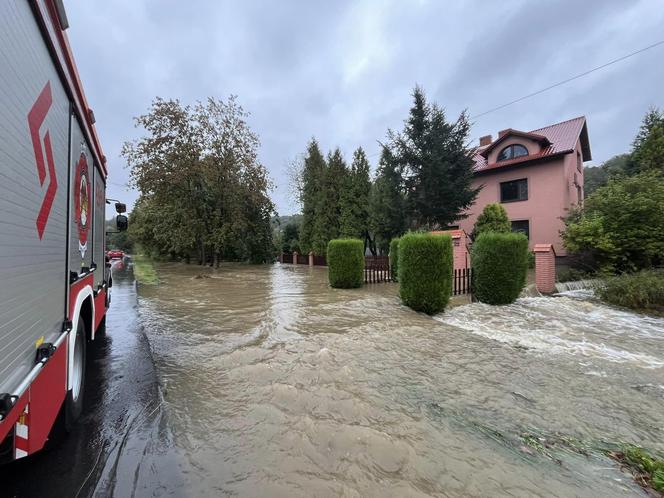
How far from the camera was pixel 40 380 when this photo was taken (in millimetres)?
1758

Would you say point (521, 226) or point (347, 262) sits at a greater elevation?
point (521, 226)

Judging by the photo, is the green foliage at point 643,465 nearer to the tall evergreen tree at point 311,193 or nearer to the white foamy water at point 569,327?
the white foamy water at point 569,327

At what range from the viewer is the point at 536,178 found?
710 inches

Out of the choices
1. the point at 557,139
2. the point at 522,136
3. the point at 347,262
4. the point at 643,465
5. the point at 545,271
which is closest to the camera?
the point at 643,465

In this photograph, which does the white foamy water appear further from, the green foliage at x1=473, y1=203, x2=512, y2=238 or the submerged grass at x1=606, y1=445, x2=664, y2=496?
the green foliage at x1=473, y1=203, x2=512, y2=238

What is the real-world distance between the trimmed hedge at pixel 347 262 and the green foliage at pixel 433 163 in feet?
25.6

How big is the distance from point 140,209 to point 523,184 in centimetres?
3135

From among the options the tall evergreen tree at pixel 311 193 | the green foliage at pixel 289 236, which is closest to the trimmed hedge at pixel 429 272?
the tall evergreen tree at pixel 311 193

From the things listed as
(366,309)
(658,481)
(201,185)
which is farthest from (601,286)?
(201,185)

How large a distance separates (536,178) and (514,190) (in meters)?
1.37

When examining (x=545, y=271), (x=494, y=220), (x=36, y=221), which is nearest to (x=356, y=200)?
(x=494, y=220)

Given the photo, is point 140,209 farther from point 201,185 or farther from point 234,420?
point 234,420

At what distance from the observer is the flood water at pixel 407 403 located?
7.18 ft

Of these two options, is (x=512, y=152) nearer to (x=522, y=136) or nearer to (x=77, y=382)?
(x=522, y=136)
